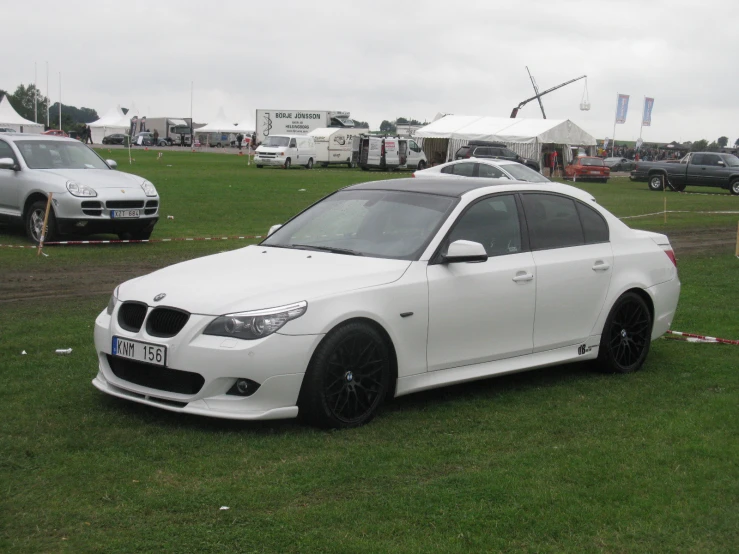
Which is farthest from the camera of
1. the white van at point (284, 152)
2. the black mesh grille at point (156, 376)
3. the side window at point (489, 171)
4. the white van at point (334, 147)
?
the white van at point (334, 147)

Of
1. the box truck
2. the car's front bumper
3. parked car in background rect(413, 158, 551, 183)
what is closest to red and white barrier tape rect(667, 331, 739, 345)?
the car's front bumper

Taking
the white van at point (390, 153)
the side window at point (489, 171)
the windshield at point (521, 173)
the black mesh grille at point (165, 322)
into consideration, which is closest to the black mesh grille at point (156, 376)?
the black mesh grille at point (165, 322)

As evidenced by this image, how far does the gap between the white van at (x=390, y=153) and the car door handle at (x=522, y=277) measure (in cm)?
4372

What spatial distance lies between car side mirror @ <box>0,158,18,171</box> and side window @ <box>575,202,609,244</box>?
1048 cm

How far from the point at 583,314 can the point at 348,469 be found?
112 inches

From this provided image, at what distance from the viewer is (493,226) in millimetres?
6781

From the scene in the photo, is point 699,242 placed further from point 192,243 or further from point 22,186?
point 22,186

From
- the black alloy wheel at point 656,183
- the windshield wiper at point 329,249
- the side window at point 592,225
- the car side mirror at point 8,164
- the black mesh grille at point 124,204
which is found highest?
the side window at point 592,225

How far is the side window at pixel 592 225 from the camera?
7.37 meters

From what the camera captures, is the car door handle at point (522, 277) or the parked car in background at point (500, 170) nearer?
the car door handle at point (522, 277)

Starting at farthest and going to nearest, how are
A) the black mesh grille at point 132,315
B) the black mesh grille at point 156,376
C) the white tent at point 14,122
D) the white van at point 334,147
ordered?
the white tent at point 14,122
the white van at point 334,147
the black mesh grille at point 132,315
the black mesh grille at point 156,376

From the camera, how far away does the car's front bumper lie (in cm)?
542

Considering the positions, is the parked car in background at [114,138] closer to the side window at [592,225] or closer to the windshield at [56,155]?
the windshield at [56,155]

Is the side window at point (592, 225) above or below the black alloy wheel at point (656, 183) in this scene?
above
